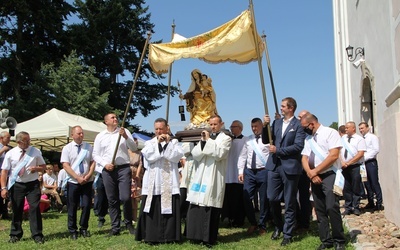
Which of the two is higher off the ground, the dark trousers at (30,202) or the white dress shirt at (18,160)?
the white dress shirt at (18,160)

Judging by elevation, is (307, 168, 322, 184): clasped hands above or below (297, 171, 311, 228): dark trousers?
above

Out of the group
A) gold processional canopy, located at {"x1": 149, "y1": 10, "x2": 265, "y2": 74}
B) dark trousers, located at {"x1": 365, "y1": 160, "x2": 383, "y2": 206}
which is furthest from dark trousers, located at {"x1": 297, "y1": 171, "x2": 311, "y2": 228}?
dark trousers, located at {"x1": 365, "y1": 160, "x2": 383, "y2": 206}

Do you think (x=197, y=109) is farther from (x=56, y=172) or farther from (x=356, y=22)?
(x=356, y=22)

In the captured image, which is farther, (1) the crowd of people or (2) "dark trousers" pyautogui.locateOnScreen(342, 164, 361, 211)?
(2) "dark trousers" pyautogui.locateOnScreen(342, 164, 361, 211)

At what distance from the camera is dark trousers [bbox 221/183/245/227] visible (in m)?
8.12

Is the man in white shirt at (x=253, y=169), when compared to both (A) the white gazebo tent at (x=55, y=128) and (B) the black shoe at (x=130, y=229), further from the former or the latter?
(A) the white gazebo tent at (x=55, y=128)

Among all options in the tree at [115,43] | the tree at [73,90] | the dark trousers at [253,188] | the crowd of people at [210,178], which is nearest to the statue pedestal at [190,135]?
the crowd of people at [210,178]

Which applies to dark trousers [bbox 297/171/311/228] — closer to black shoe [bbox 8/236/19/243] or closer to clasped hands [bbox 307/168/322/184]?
clasped hands [bbox 307/168/322/184]

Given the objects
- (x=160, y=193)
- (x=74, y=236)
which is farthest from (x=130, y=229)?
(x=160, y=193)

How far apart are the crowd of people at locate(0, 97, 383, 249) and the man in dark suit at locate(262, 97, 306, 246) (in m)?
0.01

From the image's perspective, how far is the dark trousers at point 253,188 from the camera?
740cm

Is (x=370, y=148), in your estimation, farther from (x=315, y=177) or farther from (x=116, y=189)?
(x=116, y=189)

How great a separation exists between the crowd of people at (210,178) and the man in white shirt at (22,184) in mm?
15

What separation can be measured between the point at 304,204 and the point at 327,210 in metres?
1.54
